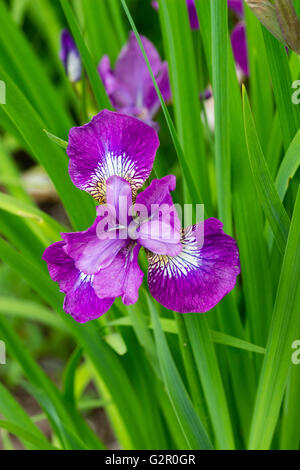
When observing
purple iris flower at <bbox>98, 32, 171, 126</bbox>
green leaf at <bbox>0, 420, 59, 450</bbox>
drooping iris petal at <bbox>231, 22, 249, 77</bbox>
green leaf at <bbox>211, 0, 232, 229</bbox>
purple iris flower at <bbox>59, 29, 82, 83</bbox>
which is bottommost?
green leaf at <bbox>0, 420, 59, 450</bbox>

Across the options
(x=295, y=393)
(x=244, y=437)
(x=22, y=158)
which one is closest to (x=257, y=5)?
(x=295, y=393)

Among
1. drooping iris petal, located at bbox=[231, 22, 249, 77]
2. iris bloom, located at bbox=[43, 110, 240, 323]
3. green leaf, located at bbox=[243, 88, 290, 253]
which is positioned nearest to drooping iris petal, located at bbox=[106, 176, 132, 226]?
iris bloom, located at bbox=[43, 110, 240, 323]

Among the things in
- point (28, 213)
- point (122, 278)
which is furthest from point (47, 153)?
point (122, 278)

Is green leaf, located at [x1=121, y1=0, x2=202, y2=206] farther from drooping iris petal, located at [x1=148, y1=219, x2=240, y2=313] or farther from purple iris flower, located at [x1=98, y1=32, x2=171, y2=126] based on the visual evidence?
purple iris flower, located at [x1=98, y1=32, x2=171, y2=126]

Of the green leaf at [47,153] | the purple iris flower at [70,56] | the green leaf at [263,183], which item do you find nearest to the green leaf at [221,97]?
the green leaf at [263,183]

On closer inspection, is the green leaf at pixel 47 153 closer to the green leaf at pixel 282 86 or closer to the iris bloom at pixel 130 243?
the iris bloom at pixel 130 243

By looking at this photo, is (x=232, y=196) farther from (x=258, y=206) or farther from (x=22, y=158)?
(x=22, y=158)
